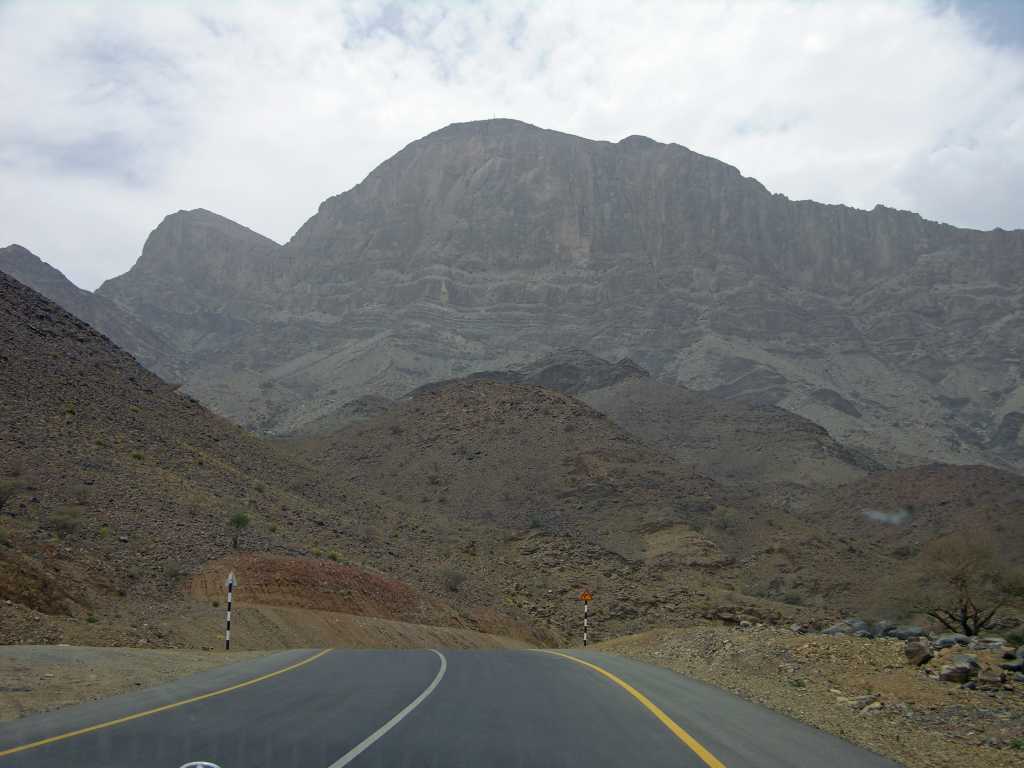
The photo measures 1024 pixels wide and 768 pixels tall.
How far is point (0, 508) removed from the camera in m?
31.3

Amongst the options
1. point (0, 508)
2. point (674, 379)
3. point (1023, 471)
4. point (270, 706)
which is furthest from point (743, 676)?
point (674, 379)

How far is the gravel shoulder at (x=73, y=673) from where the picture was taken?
12156 millimetres

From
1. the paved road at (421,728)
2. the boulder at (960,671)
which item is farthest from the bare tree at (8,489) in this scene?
the boulder at (960,671)

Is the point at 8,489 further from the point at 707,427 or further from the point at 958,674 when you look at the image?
the point at 707,427

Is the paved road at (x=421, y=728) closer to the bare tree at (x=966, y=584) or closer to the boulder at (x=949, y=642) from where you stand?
the boulder at (x=949, y=642)

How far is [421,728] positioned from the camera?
422 inches

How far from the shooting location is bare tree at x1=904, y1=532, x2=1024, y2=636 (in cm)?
4016

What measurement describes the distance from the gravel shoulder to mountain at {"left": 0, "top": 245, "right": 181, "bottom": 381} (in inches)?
6397

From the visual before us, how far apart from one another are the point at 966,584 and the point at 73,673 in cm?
3754

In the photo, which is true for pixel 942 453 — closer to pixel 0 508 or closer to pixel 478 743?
pixel 0 508

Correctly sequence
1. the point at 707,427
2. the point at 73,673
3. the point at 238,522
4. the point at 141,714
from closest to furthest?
the point at 141,714 → the point at 73,673 → the point at 238,522 → the point at 707,427

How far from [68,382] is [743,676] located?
41.3 meters

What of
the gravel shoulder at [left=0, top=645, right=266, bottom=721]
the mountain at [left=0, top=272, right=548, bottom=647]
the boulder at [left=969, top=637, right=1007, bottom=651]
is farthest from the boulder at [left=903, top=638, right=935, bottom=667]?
the mountain at [left=0, top=272, right=548, bottom=647]

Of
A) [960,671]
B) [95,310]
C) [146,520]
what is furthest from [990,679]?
[95,310]
